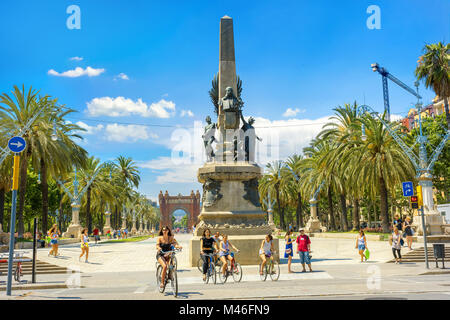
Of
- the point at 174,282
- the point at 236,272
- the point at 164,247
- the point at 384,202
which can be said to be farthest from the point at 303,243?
the point at 384,202

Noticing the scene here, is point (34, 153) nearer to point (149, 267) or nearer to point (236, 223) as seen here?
point (149, 267)

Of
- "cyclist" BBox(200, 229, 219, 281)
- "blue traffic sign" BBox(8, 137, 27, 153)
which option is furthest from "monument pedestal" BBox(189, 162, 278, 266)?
"blue traffic sign" BBox(8, 137, 27, 153)

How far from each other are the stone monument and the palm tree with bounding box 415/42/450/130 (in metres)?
26.2

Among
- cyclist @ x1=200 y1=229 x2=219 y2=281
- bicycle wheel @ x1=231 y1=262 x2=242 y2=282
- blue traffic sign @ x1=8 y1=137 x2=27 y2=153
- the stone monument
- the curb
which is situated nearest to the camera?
blue traffic sign @ x1=8 y1=137 x2=27 y2=153

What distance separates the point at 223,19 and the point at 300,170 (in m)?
36.1

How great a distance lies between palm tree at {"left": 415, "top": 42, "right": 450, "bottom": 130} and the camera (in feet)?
122

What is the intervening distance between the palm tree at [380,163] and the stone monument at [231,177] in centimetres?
1626

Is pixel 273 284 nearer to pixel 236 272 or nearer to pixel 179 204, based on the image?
pixel 236 272

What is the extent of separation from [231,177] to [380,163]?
703 inches

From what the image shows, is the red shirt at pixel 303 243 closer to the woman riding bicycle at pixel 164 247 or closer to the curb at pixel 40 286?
the woman riding bicycle at pixel 164 247

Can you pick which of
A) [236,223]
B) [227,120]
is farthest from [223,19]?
[236,223]

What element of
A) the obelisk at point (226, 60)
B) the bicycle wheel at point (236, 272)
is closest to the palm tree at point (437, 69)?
the obelisk at point (226, 60)

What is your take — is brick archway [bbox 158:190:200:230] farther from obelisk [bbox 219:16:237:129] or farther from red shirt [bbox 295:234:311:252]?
red shirt [bbox 295:234:311:252]

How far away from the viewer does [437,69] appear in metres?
37.4
